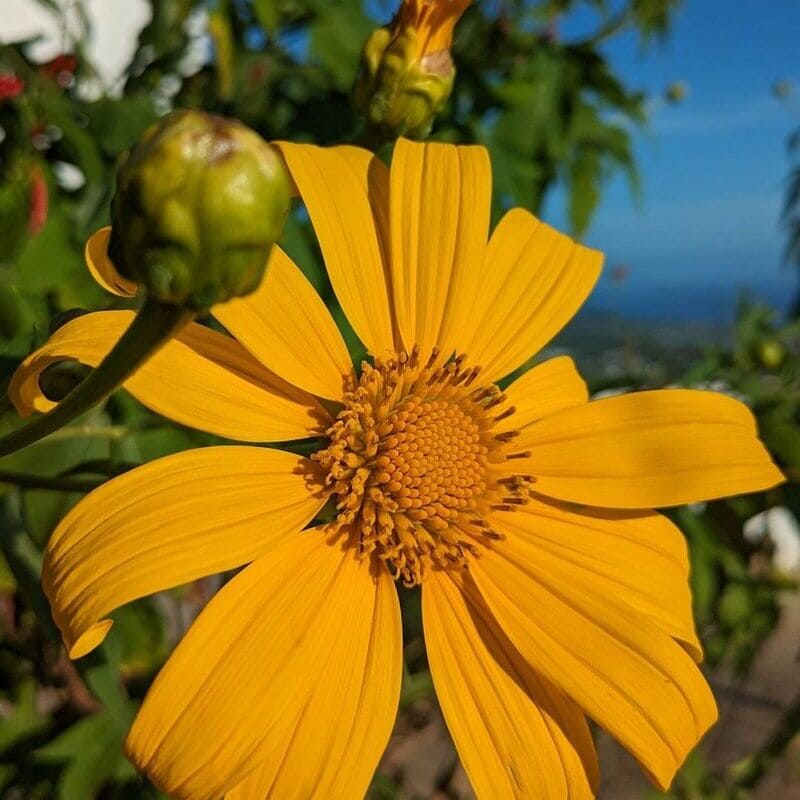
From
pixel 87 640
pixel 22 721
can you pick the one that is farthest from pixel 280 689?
pixel 22 721

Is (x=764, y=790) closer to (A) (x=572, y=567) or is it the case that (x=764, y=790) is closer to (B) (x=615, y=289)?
(B) (x=615, y=289)

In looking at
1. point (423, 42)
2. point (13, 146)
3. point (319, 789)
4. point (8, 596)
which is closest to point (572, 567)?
point (319, 789)

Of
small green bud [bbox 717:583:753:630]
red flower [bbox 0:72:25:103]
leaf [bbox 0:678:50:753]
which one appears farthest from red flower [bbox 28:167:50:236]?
small green bud [bbox 717:583:753:630]

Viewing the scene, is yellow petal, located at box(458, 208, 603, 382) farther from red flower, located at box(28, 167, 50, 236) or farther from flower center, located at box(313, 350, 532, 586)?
red flower, located at box(28, 167, 50, 236)

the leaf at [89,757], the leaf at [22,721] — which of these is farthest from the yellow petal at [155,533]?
the leaf at [22,721]

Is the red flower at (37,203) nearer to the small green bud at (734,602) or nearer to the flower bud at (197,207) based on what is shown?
the flower bud at (197,207)
